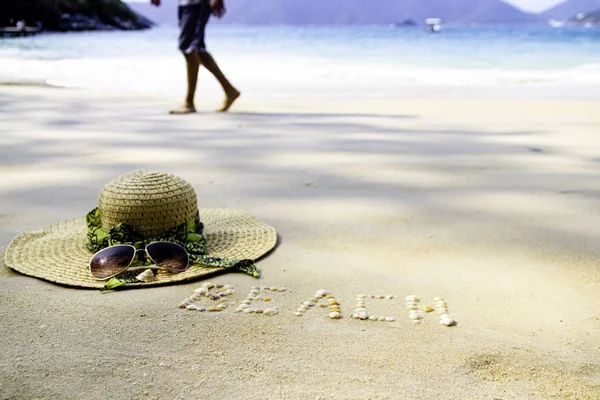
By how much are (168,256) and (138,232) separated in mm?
170

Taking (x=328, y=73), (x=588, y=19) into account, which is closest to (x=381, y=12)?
(x=588, y=19)

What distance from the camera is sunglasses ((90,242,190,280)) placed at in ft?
6.07

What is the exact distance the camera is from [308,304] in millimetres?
1737

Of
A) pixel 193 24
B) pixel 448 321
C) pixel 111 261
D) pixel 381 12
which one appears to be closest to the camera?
pixel 448 321

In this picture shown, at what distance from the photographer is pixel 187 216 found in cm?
208

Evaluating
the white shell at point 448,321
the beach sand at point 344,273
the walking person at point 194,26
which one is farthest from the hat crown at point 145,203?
the walking person at point 194,26

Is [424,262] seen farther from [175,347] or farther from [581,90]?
[581,90]

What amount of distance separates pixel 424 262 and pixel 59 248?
117cm

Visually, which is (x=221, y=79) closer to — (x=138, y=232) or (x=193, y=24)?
(x=193, y=24)

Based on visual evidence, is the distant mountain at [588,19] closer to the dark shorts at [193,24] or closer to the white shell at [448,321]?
the dark shorts at [193,24]

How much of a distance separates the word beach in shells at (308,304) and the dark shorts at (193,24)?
3.64 m

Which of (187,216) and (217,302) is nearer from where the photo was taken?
(217,302)

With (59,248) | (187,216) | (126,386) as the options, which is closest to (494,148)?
(187,216)

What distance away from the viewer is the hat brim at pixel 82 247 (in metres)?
1.86
